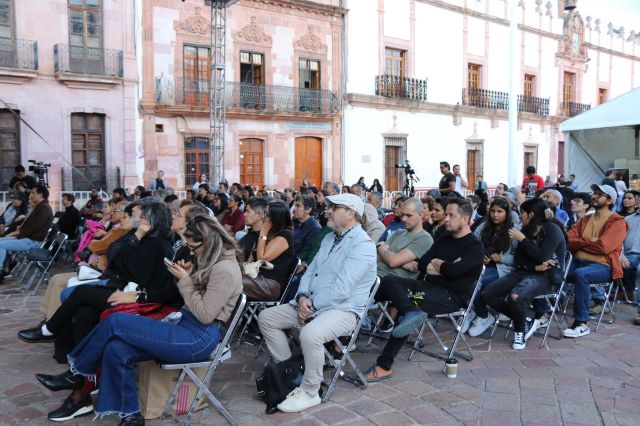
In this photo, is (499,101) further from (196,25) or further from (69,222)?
(69,222)

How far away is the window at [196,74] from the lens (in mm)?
17109

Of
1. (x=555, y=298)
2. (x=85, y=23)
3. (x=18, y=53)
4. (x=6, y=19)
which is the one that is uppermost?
(x=85, y=23)

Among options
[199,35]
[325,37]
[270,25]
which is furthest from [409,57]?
[199,35]

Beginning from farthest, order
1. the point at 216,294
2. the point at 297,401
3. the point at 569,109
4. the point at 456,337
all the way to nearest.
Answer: the point at 569,109 < the point at 456,337 < the point at 297,401 < the point at 216,294

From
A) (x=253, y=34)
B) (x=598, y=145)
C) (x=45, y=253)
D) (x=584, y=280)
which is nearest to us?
(x=584, y=280)

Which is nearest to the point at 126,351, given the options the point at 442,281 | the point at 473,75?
the point at 442,281

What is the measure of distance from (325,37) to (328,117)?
2770 mm

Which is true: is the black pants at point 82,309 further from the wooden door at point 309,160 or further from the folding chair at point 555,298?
the wooden door at point 309,160

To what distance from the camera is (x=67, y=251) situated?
9430 millimetres

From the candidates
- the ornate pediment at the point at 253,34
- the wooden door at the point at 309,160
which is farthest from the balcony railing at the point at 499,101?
the ornate pediment at the point at 253,34

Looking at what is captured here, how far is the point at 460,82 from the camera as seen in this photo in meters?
24.0

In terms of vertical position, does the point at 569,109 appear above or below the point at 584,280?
above

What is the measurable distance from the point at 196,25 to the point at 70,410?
50.3 ft

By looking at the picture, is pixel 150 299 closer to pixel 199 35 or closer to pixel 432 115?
pixel 199 35
